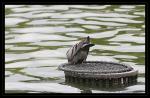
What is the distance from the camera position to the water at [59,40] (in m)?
11.8

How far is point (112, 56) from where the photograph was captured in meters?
13.9

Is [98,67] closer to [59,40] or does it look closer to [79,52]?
[79,52]

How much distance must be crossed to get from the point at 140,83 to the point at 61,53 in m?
3.19

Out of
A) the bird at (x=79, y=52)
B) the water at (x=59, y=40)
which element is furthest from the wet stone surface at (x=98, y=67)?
the water at (x=59, y=40)

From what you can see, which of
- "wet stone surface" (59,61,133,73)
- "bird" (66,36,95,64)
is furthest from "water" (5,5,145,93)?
"bird" (66,36,95,64)

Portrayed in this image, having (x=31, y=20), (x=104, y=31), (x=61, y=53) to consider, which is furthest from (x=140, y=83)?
(x=31, y=20)

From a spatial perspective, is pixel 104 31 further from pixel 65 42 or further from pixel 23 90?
pixel 23 90

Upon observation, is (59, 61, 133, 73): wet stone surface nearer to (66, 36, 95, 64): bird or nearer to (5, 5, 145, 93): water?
(66, 36, 95, 64): bird

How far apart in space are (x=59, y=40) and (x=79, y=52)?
13.0 feet

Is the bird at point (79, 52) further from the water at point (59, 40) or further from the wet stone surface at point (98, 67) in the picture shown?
the water at point (59, 40)

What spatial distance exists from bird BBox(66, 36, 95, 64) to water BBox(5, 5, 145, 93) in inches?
20.4

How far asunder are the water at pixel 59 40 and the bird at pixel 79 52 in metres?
0.52

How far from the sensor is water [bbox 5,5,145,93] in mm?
11797
